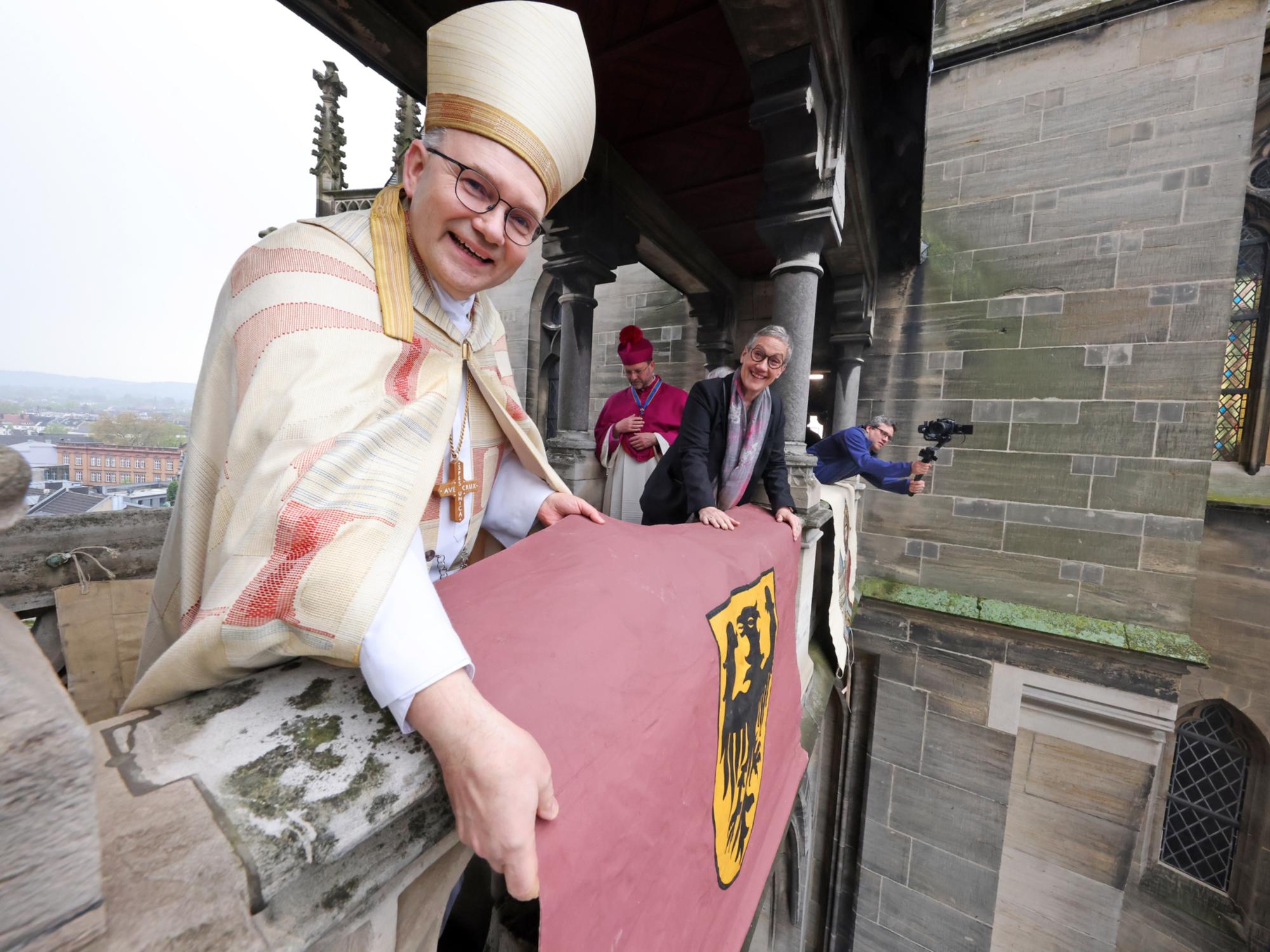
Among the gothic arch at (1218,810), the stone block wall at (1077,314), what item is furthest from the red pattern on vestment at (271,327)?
the gothic arch at (1218,810)

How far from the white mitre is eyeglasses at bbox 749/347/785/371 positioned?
1.12 meters

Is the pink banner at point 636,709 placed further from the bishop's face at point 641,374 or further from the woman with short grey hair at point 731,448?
the bishop's face at point 641,374

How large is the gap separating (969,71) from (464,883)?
613cm

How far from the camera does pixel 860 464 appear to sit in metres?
3.34

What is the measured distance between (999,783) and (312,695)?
5.18m

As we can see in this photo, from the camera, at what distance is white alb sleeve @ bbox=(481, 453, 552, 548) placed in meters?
1.06

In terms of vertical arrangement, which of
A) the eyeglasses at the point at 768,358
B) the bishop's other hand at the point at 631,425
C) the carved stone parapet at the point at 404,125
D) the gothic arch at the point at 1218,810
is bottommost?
the gothic arch at the point at 1218,810

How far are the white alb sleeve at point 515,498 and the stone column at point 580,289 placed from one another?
5.43ft

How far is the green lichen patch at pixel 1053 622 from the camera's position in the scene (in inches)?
139

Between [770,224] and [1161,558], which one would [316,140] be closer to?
[770,224]

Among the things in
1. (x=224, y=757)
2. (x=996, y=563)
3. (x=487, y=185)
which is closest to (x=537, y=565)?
(x=224, y=757)

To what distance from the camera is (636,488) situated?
2828mm

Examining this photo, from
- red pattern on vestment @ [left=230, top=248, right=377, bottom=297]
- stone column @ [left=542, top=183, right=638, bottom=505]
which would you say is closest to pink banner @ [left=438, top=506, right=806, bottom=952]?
red pattern on vestment @ [left=230, top=248, right=377, bottom=297]

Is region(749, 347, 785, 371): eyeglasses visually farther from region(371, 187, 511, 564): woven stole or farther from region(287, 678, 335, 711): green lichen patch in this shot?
region(287, 678, 335, 711): green lichen patch
